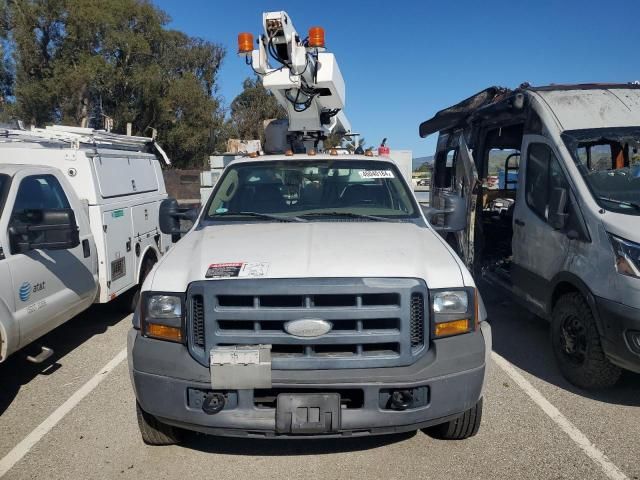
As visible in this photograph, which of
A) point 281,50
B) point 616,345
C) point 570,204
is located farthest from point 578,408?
point 281,50

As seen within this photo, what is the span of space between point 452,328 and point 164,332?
1.62 meters

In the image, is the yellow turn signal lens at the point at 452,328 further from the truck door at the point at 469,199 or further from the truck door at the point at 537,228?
the truck door at the point at 469,199

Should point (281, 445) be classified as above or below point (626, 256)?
below

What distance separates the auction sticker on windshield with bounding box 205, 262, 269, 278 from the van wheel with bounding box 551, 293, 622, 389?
2.69 metres

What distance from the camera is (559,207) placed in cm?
468

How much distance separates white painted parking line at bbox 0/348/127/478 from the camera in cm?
356

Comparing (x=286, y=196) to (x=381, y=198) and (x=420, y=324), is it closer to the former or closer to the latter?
(x=381, y=198)

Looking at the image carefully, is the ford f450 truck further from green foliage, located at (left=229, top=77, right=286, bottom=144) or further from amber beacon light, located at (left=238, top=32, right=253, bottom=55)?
green foliage, located at (left=229, top=77, right=286, bottom=144)

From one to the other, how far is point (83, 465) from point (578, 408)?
135 inches

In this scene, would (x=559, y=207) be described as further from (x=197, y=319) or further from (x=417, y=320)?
(x=197, y=319)

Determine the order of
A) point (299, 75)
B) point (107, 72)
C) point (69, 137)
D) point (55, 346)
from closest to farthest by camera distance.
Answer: point (55, 346) < point (69, 137) < point (299, 75) < point (107, 72)

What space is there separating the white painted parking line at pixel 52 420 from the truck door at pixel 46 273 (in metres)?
0.57

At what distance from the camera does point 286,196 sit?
4.67 meters

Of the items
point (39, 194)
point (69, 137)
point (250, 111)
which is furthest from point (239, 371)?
point (250, 111)
